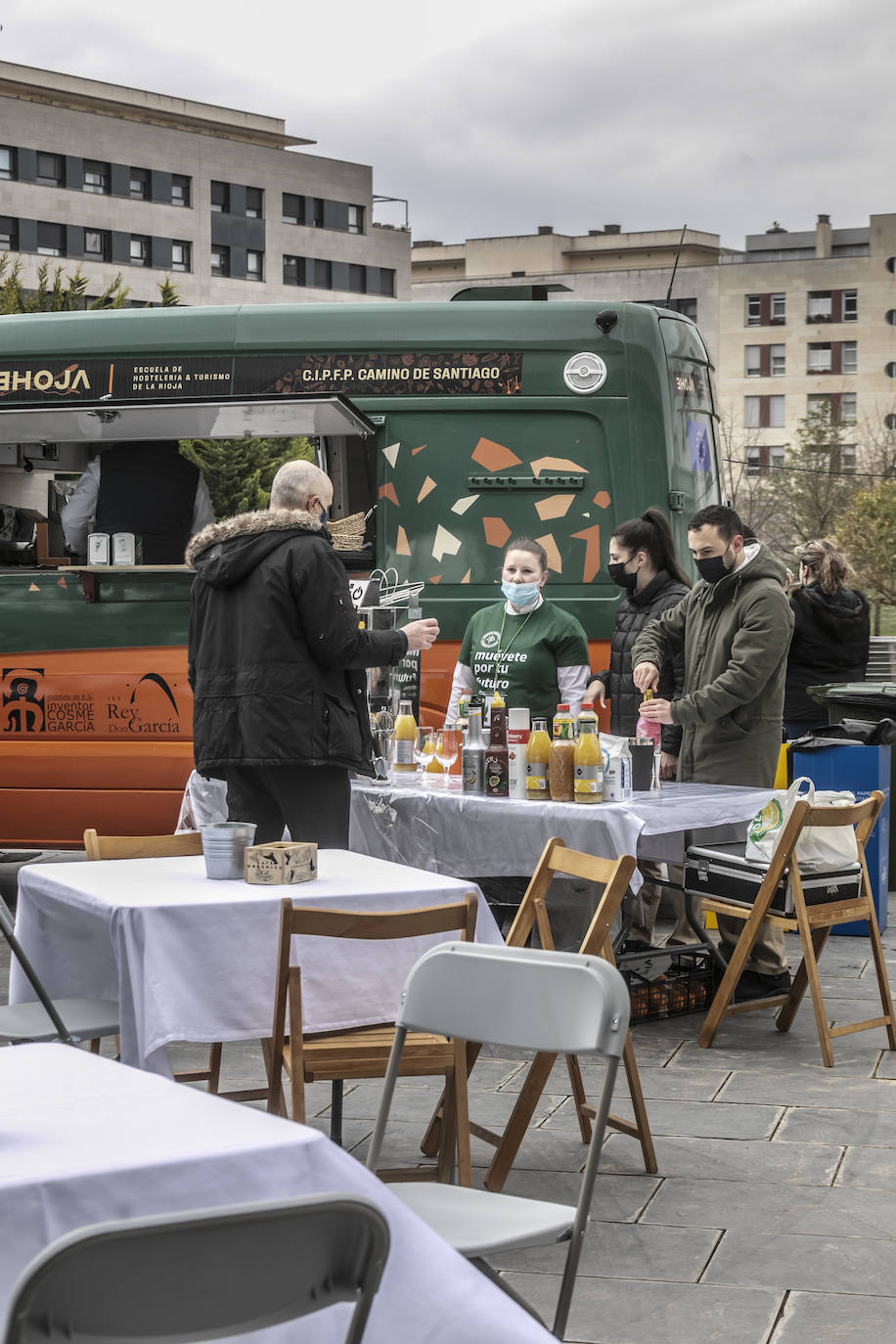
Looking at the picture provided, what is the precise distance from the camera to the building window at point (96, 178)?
6325cm

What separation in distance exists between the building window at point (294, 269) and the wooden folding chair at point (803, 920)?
66210 millimetres

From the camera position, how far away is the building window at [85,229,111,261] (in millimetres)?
63219

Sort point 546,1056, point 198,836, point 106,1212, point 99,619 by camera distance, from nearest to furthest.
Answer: point 106,1212 < point 546,1056 < point 198,836 < point 99,619

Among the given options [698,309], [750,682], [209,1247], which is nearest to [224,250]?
[698,309]

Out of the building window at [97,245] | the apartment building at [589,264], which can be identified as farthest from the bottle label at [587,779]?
the apartment building at [589,264]

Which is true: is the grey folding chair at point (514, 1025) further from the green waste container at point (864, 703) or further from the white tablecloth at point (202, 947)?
the green waste container at point (864, 703)

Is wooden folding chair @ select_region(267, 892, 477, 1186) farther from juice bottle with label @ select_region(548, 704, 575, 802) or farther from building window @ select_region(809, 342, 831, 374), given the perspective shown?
building window @ select_region(809, 342, 831, 374)

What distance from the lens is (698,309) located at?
3418 inches

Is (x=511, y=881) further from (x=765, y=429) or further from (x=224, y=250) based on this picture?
(x=765, y=429)

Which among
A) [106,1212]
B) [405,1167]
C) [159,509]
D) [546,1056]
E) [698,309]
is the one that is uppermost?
[698,309]

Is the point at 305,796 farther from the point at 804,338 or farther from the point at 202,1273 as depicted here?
the point at 804,338

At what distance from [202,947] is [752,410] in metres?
88.1

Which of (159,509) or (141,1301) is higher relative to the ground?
(159,509)

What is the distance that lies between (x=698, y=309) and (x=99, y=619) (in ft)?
268
